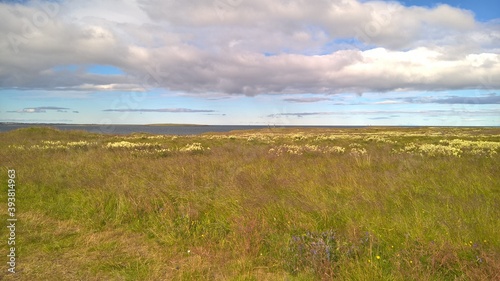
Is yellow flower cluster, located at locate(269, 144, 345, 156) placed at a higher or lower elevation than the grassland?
higher

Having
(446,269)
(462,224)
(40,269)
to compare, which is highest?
(462,224)

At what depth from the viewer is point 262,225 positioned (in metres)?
5.50

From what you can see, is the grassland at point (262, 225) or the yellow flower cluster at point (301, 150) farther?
the yellow flower cluster at point (301, 150)

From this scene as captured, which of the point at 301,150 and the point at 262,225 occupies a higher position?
the point at 301,150

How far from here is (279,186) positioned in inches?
311

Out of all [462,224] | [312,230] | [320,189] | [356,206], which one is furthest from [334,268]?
[320,189]

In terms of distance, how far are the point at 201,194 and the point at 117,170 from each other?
4721 millimetres

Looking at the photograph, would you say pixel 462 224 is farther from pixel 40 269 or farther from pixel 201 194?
pixel 40 269

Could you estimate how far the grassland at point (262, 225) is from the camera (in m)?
4.28

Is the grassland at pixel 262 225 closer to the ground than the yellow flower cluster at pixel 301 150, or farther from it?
closer to the ground

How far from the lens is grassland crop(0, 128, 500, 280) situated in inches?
169

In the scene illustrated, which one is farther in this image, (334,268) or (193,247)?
(193,247)

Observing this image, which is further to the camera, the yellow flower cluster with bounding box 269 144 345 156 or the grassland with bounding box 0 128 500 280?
the yellow flower cluster with bounding box 269 144 345 156

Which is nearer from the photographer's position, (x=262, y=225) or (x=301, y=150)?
(x=262, y=225)
